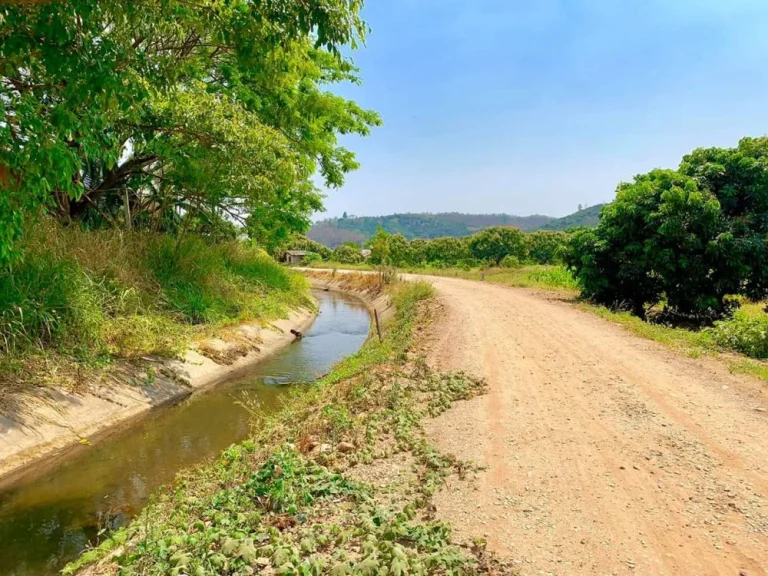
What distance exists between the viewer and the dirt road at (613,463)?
11.9 ft

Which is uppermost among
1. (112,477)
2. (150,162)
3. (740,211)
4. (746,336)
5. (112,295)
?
(150,162)

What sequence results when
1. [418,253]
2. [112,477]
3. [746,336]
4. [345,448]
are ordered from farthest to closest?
[418,253] < [746,336] < [112,477] < [345,448]

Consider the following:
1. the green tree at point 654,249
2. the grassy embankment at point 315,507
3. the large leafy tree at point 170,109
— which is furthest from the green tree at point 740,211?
the large leafy tree at point 170,109

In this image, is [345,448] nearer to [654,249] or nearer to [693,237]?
[693,237]

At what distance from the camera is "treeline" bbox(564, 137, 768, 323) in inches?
516

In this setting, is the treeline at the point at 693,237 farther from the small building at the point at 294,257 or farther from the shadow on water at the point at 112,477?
the small building at the point at 294,257

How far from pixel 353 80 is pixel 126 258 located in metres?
10.1

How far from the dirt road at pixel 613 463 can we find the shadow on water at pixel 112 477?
3.69m

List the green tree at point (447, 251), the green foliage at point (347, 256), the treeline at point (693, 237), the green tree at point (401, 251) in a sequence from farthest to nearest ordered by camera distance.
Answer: the green foliage at point (347, 256), the green tree at point (447, 251), the green tree at point (401, 251), the treeline at point (693, 237)

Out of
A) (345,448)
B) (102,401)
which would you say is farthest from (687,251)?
(102,401)

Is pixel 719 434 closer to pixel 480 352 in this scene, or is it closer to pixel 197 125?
pixel 480 352

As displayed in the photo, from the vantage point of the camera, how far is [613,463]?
4938mm

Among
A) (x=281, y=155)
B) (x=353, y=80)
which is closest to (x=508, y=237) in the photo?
(x=353, y=80)

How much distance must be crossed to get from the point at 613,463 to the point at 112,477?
618 centimetres
